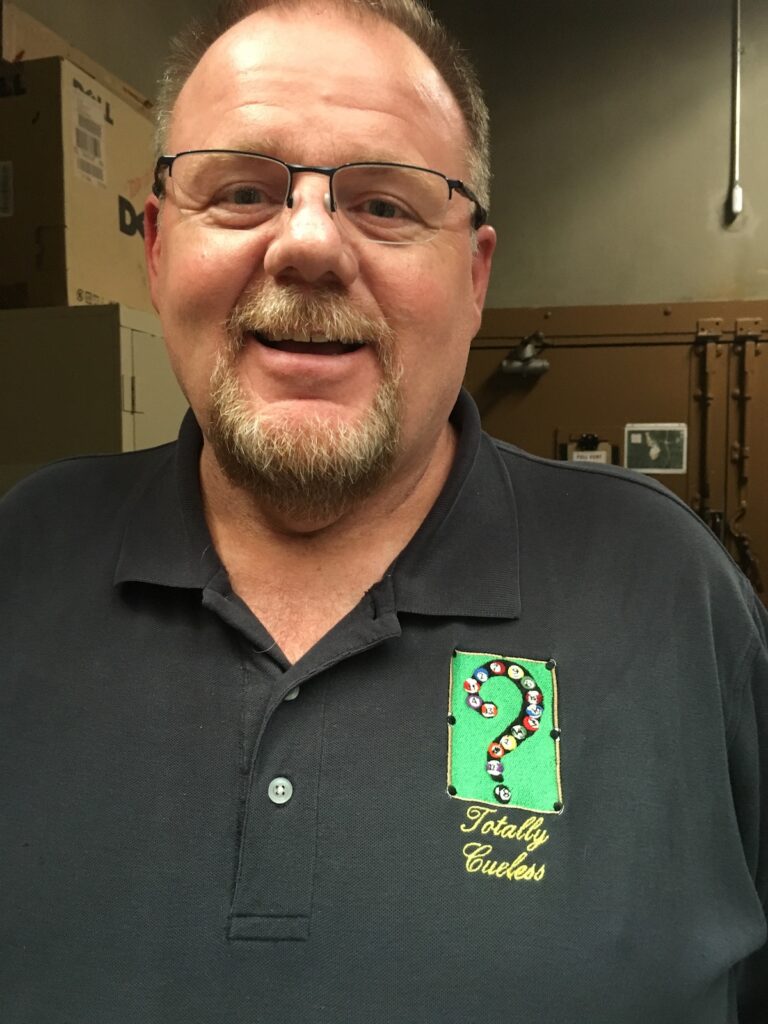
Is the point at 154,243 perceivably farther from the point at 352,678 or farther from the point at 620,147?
the point at 620,147

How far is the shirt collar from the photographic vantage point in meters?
0.76

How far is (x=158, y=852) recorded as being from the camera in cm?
68

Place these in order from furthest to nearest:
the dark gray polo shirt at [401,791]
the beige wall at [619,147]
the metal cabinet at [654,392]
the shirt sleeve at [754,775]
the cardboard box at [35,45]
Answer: the beige wall at [619,147] → the metal cabinet at [654,392] → the cardboard box at [35,45] → the shirt sleeve at [754,775] → the dark gray polo shirt at [401,791]

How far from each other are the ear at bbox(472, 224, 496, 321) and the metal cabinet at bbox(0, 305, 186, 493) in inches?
32.7

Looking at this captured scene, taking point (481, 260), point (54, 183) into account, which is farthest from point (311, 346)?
point (54, 183)

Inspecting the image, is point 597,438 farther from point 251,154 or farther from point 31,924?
point 31,924

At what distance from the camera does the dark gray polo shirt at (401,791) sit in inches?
25.2

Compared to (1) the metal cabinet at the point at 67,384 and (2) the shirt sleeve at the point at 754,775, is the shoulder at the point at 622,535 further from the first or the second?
(1) the metal cabinet at the point at 67,384

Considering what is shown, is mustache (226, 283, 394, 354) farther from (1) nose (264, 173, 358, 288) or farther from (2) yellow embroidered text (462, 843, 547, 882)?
(2) yellow embroidered text (462, 843, 547, 882)

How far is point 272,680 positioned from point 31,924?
1.01 ft

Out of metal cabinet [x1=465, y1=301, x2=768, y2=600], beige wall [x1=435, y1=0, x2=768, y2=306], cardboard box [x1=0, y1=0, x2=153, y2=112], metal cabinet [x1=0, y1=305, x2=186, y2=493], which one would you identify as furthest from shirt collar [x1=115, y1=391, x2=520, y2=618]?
beige wall [x1=435, y1=0, x2=768, y2=306]

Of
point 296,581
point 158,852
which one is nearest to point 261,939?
point 158,852

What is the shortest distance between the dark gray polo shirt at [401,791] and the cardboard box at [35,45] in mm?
1372

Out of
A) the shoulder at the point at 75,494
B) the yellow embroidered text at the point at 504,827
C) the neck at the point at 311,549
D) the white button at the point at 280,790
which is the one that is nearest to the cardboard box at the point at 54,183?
the shoulder at the point at 75,494
